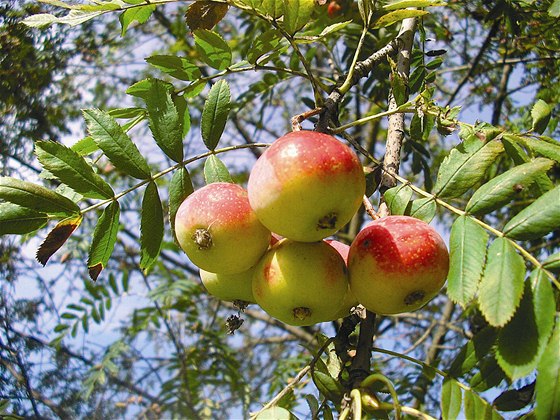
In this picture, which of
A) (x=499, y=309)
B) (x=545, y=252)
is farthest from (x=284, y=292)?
(x=545, y=252)

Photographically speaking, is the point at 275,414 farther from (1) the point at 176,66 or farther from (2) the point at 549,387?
(1) the point at 176,66

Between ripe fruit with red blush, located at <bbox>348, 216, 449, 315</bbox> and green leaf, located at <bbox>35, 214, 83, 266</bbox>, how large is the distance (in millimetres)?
723

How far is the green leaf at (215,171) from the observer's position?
168 centimetres

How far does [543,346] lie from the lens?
1.04 m

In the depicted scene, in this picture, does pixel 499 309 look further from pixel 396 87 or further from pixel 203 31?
pixel 203 31

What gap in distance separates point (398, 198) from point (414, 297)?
282 mm

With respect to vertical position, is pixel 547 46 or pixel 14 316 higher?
pixel 547 46

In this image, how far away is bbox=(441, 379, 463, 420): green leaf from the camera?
1.28m

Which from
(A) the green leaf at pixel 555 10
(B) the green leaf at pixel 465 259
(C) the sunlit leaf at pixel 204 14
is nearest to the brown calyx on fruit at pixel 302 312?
(B) the green leaf at pixel 465 259

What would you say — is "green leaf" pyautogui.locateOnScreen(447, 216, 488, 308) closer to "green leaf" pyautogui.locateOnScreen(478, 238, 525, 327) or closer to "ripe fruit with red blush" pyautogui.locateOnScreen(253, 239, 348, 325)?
"green leaf" pyautogui.locateOnScreen(478, 238, 525, 327)

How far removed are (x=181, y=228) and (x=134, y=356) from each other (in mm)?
3339

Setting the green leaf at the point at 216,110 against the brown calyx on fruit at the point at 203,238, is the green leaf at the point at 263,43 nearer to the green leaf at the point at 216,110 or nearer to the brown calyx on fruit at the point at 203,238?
the green leaf at the point at 216,110

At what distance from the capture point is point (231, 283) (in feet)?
4.98

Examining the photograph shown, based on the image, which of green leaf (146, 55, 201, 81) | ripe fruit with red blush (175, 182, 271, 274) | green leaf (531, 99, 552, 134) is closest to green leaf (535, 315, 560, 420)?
ripe fruit with red blush (175, 182, 271, 274)
